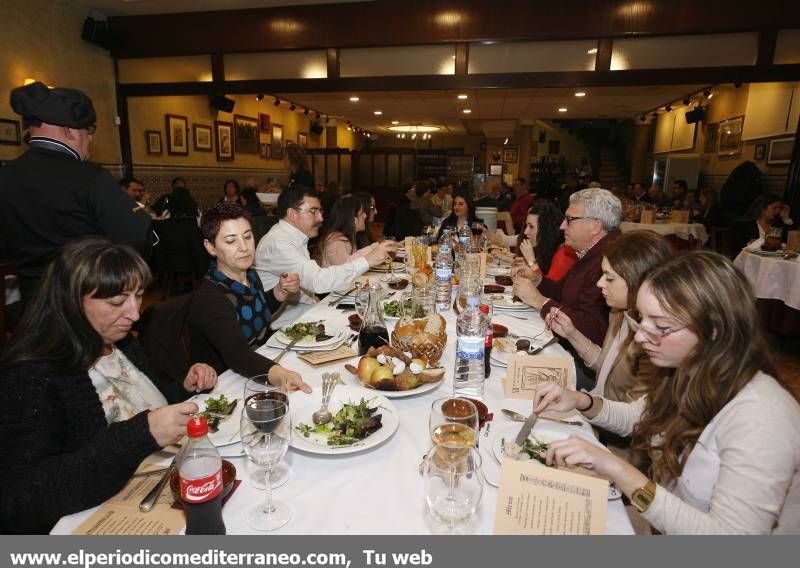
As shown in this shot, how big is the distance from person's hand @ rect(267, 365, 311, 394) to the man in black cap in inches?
53.7

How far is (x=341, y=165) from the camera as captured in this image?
49.2 feet

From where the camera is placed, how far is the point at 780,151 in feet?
25.1

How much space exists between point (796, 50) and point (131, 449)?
22.4 ft

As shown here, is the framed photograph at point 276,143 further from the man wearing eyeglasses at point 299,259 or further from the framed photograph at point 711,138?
the framed photograph at point 711,138

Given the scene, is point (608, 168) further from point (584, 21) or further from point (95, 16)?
point (95, 16)

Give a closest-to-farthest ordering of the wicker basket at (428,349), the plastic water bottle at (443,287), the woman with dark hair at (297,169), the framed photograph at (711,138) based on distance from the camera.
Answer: the wicker basket at (428,349)
the plastic water bottle at (443,287)
the woman with dark hair at (297,169)
the framed photograph at (711,138)

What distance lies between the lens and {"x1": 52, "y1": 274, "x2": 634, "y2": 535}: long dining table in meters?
0.96

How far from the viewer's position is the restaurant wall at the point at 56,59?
516cm

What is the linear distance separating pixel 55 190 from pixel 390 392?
1.99 metres

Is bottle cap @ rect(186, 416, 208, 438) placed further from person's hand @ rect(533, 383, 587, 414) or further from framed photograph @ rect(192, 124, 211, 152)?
framed photograph @ rect(192, 124, 211, 152)

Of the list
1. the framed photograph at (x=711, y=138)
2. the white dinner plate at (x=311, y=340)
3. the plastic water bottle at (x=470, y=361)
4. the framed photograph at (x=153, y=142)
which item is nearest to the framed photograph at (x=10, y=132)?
Result: the framed photograph at (x=153, y=142)

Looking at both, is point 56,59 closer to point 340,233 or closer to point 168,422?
point 340,233

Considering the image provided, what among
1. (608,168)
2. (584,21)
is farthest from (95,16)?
(608,168)

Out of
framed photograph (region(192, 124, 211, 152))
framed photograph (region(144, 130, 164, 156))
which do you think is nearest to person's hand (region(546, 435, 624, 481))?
framed photograph (region(144, 130, 164, 156))
